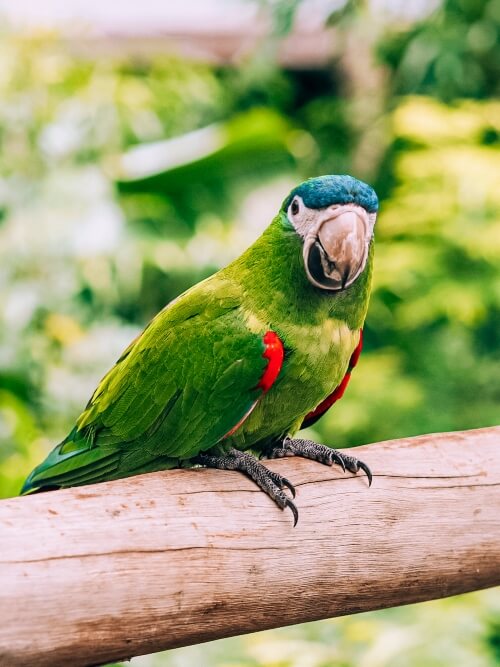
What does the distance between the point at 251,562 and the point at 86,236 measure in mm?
2284

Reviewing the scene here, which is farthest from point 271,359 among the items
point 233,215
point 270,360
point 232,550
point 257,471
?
point 233,215

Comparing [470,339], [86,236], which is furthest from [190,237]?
[470,339]

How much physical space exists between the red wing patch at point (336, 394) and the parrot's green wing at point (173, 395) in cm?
22

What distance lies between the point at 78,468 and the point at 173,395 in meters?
0.20

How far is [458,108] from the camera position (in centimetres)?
354

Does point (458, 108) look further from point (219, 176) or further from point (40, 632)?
point (40, 632)

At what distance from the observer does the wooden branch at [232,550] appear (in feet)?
2.98

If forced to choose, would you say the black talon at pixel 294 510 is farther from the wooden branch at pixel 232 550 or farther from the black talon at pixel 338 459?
the black talon at pixel 338 459

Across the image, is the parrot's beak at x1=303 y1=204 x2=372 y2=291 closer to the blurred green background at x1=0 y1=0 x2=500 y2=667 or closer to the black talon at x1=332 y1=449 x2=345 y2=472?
the black talon at x1=332 y1=449 x2=345 y2=472

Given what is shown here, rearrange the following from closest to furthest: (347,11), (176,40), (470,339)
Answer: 1. (347,11)
2. (470,339)
3. (176,40)

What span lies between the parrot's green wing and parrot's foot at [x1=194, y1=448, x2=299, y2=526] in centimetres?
3

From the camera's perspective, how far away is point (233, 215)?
11.6 feet

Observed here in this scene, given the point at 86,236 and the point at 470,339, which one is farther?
the point at 470,339

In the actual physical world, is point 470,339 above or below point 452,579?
below
